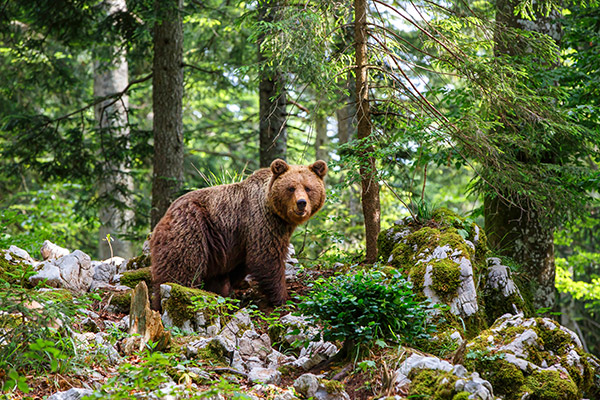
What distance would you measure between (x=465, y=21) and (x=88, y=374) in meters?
6.00

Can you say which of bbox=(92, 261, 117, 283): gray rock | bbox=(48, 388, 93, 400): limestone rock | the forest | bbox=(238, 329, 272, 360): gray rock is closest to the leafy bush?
the forest

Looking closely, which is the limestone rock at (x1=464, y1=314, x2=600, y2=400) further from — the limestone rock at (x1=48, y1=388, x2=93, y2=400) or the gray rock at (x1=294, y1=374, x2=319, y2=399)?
the limestone rock at (x1=48, y1=388, x2=93, y2=400)

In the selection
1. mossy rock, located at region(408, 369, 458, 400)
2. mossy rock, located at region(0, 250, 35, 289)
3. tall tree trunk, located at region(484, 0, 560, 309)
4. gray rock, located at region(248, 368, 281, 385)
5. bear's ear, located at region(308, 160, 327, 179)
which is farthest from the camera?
tall tree trunk, located at region(484, 0, 560, 309)

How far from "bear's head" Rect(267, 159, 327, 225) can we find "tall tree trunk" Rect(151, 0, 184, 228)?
14.3 feet

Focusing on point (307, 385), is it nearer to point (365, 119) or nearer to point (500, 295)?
point (500, 295)

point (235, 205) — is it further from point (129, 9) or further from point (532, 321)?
point (129, 9)

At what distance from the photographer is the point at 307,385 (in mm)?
4027

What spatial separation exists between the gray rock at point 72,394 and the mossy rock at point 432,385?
2.16 metres

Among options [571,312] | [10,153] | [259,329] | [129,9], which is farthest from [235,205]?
[571,312]

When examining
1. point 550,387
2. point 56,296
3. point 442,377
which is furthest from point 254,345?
point 550,387

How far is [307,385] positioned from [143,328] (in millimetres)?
1482

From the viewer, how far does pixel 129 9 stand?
10.9 m

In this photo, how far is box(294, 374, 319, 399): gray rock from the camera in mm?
4020

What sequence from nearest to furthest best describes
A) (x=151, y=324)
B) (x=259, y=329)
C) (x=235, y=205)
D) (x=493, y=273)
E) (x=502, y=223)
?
(x=151, y=324) → (x=259, y=329) → (x=493, y=273) → (x=235, y=205) → (x=502, y=223)
